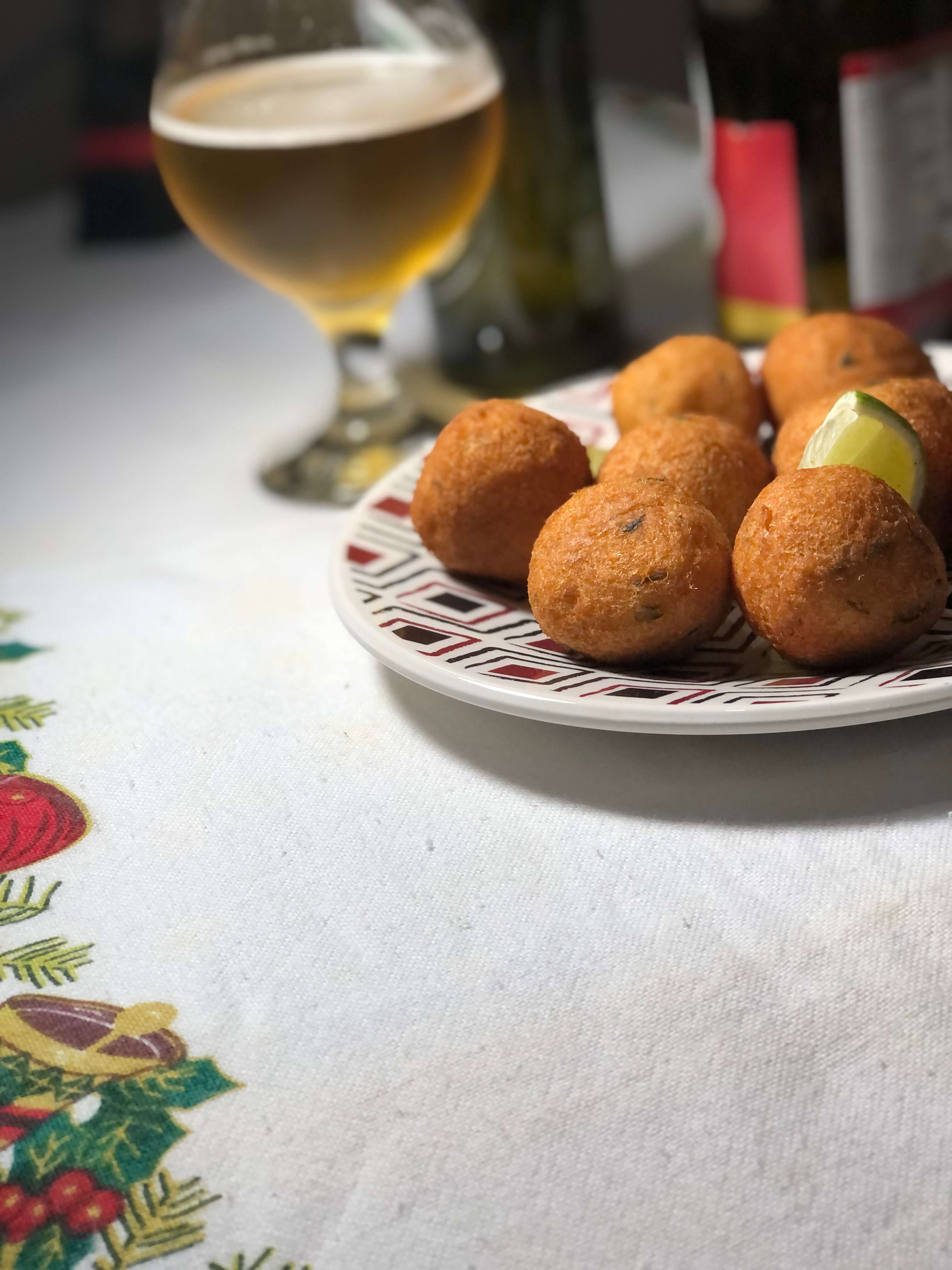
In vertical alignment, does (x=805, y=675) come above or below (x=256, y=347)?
above

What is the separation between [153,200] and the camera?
6.35 feet

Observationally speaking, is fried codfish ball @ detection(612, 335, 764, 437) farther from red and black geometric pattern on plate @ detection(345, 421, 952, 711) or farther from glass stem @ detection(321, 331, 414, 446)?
glass stem @ detection(321, 331, 414, 446)

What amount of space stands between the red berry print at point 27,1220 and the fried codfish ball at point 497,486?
1.44 ft

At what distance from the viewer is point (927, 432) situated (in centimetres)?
80

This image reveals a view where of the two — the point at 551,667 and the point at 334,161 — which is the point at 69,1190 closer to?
the point at 551,667

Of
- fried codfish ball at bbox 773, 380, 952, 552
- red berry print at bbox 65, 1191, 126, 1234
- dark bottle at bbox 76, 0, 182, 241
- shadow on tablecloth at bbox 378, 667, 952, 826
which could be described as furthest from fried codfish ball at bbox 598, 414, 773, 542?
dark bottle at bbox 76, 0, 182, 241

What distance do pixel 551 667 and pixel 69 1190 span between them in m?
0.34

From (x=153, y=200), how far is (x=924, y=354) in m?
1.32

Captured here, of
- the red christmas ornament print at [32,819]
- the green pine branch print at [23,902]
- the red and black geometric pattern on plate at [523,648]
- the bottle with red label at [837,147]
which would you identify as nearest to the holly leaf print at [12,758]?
the red christmas ornament print at [32,819]

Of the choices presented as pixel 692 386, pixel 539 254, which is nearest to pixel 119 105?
pixel 539 254

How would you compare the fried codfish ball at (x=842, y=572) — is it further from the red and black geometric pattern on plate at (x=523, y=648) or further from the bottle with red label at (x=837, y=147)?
the bottle with red label at (x=837, y=147)

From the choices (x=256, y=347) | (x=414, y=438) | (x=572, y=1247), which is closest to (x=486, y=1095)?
(x=572, y=1247)

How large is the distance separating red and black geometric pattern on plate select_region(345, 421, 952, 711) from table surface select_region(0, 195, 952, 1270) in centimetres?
4

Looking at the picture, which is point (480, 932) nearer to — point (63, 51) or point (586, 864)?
point (586, 864)
